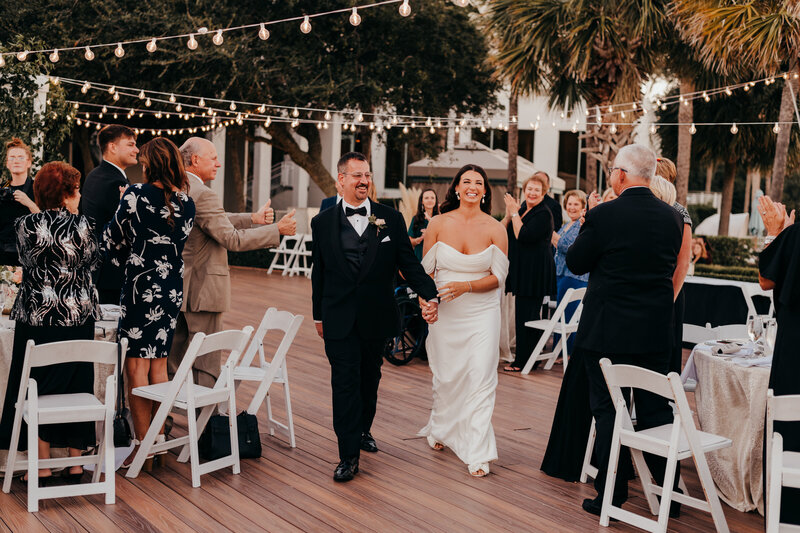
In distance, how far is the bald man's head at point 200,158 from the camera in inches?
191

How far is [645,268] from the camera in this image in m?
3.95

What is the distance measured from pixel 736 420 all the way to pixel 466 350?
4.81ft

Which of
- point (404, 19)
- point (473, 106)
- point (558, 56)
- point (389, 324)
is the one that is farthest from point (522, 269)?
point (473, 106)

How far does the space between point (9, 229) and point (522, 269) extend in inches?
180

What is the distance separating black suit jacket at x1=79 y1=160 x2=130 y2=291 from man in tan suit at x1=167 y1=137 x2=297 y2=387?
74 centimetres

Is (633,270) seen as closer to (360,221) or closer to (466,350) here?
(466,350)

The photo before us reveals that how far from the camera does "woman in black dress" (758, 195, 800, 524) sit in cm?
373

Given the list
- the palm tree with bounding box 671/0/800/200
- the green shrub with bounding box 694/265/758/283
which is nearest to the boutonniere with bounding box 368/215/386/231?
the palm tree with bounding box 671/0/800/200

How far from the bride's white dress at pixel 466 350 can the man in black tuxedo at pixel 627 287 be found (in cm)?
78

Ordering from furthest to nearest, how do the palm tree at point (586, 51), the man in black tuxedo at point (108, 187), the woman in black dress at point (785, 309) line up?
the palm tree at point (586, 51) < the man in black tuxedo at point (108, 187) < the woman in black dress at point (785, 309)

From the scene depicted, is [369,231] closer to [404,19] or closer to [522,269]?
[522,269]

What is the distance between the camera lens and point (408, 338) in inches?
328

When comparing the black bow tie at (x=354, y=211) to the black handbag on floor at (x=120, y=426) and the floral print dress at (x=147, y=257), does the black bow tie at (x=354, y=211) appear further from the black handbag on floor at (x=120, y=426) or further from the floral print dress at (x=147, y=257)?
the black handbag on floor at (x=120, y=426)

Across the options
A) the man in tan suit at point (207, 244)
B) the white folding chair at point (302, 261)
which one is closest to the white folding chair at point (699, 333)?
the man in tan suit at point (207, 244)
